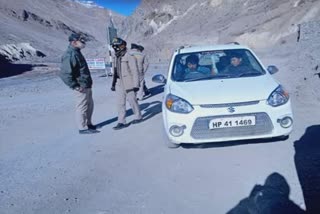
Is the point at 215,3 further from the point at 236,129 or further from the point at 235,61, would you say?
the point at 236,129

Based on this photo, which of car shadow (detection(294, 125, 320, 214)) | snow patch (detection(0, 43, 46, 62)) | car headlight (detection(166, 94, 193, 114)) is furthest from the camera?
snow patch (detection(0, 43, 46, 62))

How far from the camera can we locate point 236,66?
22.3 ft

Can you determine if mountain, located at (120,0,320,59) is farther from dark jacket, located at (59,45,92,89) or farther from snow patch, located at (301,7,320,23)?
dark jacket, located at (59,45,92,89)

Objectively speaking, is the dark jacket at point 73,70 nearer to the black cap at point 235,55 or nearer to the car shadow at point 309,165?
the black cap at point 235,55

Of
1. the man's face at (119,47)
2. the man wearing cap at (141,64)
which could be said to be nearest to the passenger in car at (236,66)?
the man's face at (119,47)

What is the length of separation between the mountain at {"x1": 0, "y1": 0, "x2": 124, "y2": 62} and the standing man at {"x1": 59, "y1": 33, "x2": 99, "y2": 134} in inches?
1695

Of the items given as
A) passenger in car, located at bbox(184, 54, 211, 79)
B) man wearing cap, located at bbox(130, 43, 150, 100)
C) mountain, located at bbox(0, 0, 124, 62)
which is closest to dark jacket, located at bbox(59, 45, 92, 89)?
passenger in car, located at bbox(184, 54, 211, 79)

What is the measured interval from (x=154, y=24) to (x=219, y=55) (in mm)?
60381

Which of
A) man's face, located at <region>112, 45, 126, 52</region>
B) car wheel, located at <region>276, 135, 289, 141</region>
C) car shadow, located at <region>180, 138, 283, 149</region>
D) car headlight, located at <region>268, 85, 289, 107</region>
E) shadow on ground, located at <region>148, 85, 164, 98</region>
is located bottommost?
shadow on ground, located at <region>148, 85, 164, 98</region>

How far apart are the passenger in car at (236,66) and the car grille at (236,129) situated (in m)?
1.26

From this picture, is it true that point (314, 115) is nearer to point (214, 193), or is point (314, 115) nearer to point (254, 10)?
point (214, 193)

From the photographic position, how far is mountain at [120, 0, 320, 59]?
36.9 meters

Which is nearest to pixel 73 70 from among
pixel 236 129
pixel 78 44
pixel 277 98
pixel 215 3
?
pixel 78 44

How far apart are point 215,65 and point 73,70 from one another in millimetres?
2480
